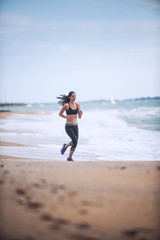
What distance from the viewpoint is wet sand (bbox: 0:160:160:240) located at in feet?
7.94

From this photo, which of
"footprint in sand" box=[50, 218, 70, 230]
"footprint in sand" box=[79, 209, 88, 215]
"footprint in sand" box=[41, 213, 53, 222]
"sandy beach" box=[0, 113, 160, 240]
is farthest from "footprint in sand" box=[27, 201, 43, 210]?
"footprint in sand" box=[79, 209, 88, 215]

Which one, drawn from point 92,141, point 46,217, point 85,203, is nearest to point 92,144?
point 92,141

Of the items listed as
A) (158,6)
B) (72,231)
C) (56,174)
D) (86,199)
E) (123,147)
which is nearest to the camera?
(72,231)

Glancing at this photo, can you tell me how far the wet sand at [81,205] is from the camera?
95.3 inches

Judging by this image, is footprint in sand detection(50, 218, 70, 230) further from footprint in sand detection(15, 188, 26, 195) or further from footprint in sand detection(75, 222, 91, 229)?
footprint in sand detection(15, 188, 26, 195)

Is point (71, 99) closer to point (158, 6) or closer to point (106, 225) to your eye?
point (158, 6)

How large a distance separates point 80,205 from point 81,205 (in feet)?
0.04

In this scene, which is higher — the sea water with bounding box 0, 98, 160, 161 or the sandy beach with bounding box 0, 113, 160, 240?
the sea water with bounding box 0, 98, 160, 161

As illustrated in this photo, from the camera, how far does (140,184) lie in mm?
3457

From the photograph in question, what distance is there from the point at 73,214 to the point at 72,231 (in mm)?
286

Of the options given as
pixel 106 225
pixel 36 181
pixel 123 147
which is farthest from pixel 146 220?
pixel 123 147

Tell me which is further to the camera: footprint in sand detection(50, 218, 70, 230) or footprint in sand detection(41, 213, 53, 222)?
footprint in sand detection(41, 213, 53, 222)

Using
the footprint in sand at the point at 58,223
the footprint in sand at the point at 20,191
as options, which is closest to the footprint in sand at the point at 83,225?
the footprint in sand at the point at 58,223

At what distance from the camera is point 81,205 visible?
2869 millimetres
